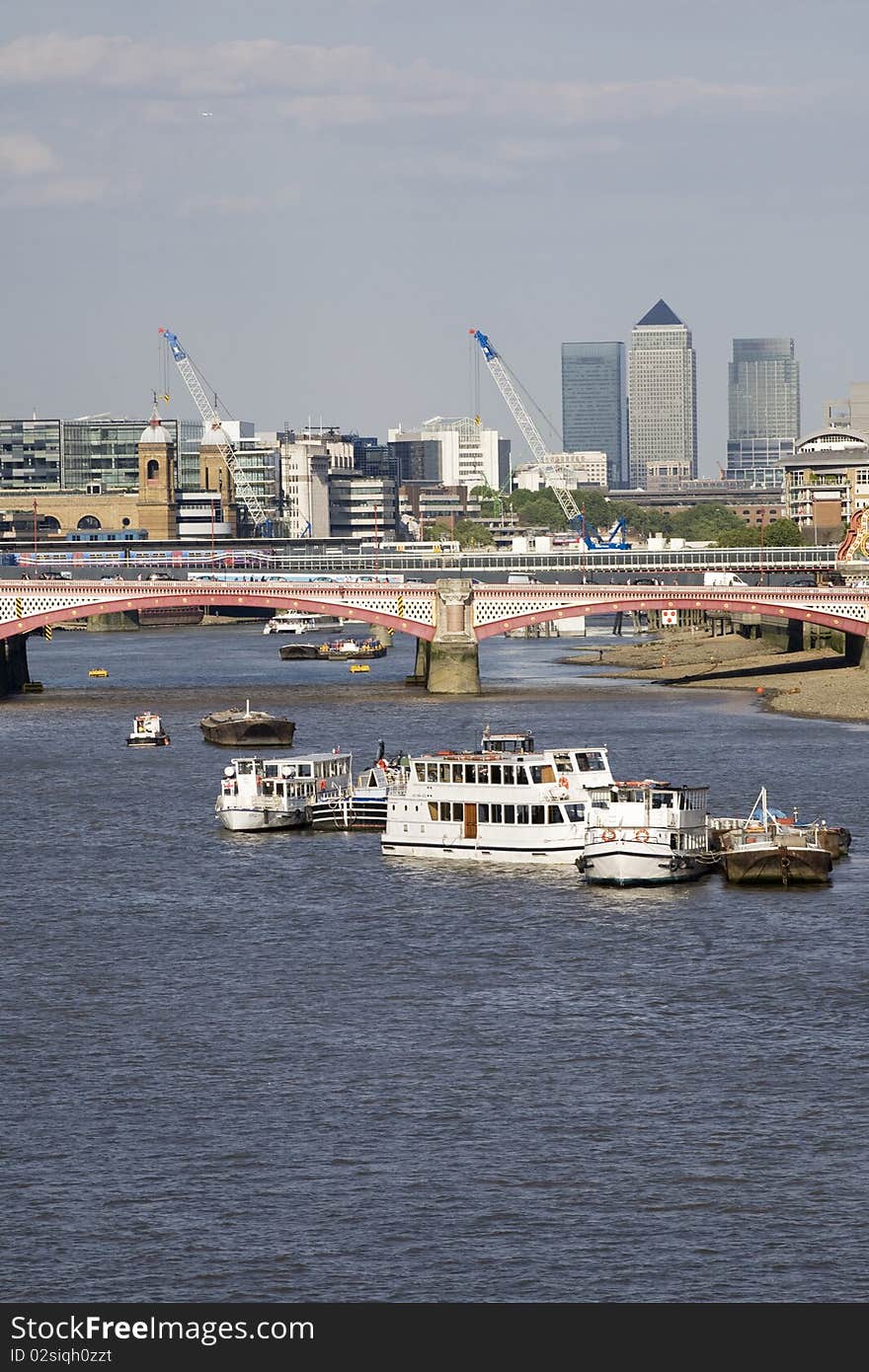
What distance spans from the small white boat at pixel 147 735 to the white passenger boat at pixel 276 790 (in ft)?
77.7

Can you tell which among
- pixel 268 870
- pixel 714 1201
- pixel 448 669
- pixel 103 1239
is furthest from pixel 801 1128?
pixel 448 669

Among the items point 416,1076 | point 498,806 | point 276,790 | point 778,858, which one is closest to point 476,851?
point 498,806

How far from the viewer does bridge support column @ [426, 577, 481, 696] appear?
135125 mm

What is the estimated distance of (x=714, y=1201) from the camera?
130 feet

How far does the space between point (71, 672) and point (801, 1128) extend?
5236 inches

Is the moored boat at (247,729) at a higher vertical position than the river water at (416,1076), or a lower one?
lower

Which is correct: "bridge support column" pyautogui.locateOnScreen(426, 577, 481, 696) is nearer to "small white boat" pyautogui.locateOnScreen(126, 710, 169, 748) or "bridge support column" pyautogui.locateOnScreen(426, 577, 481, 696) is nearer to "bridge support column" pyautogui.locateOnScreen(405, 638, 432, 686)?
"bridge support column" pyautogui.locateOnScreen(405, 638, 432, 686)

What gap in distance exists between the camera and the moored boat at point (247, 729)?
106 metres

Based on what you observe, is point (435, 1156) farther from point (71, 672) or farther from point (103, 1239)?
point (71, 672)

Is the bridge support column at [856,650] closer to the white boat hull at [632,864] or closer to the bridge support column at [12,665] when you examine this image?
the bridge support column at [12,665]

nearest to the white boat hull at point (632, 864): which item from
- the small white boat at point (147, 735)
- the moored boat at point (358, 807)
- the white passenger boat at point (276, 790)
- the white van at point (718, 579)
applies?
the moored boat at point (358, 807)

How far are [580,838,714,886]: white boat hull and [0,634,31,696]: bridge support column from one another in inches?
3105

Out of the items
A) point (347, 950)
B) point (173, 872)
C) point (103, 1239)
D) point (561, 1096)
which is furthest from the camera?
point (173, 872)

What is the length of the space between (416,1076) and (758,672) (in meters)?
106
